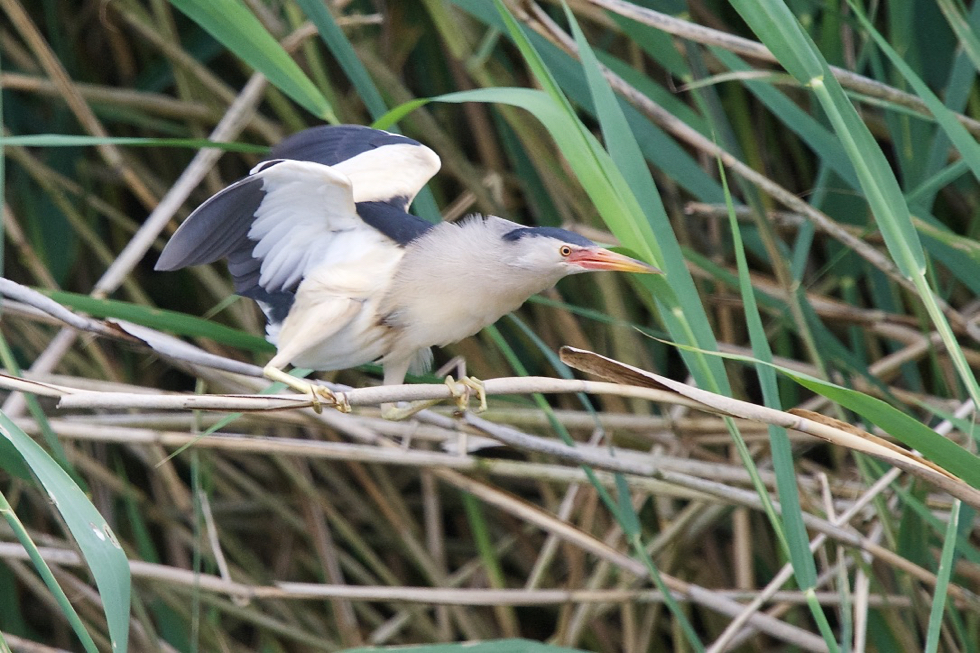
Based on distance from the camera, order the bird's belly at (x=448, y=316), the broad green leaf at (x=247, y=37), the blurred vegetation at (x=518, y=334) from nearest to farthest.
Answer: the broad green leaf at (x=247, y=37), the bird's belly at (x=448, y=316), the blurred vegetation at (x=518, y=334)

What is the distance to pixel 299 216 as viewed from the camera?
1188 mm

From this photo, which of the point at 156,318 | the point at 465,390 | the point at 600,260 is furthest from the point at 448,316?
the point at 156,318

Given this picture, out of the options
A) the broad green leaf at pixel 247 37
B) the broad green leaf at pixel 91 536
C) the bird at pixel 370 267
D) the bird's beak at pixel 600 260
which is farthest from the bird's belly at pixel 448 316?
the broad green leaf at pixel 91 536

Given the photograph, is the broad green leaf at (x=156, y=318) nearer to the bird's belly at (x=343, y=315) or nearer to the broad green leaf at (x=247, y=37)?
the bird's belly at (x=343, y=315)

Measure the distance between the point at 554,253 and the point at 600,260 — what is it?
0.22 feet

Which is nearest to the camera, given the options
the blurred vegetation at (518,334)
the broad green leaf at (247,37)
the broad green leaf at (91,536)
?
the broad green leaf at (91,536)

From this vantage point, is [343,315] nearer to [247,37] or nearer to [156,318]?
[156,318]

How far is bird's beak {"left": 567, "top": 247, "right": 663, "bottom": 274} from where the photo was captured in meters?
1.09

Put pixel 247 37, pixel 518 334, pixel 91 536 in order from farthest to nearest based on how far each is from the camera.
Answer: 1. pixel 518 334
2. pixel 247 37
3. pixel 91 536

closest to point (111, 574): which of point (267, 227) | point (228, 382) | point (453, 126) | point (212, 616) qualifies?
point (267, 227)

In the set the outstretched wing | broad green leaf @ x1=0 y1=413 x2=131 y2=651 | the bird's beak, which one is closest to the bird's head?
the bird's beak

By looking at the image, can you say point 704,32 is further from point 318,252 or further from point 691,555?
point 691,555

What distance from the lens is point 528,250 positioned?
118 centimetres

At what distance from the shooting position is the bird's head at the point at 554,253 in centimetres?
112
